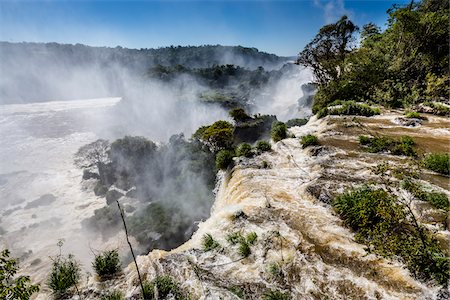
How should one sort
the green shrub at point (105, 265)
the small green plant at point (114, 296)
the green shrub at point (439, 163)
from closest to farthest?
the small green plant at point (114, 296), the green shrub at point (105, 265), the green shrub at point (439, 163)

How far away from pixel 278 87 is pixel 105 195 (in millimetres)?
70704

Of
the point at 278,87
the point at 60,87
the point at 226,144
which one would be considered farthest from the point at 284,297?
the point at 60,87

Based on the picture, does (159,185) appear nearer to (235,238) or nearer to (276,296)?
(235,238)

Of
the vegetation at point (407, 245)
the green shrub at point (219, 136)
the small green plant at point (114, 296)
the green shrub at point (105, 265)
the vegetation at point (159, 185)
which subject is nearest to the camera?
the vegetation at point (407, 245)

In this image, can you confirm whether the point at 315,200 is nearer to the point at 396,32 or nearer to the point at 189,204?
the point at 189,204

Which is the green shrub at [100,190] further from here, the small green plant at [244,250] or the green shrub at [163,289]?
the small green plant at [244,250]

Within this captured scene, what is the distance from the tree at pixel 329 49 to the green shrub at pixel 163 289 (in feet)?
95.4

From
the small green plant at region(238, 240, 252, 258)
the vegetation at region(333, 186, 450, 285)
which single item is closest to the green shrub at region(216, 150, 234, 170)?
the small green plant at region(238, 240, 252, 258)

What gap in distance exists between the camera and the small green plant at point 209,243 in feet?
29.4

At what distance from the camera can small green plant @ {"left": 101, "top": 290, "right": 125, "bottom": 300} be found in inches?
284

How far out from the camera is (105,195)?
3862cm

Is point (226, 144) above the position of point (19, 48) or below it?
below

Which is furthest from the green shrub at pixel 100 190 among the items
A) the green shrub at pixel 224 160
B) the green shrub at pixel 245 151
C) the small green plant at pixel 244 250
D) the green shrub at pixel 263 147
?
the small green plant at pixel 244 250

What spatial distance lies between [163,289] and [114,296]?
1.30 m
